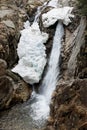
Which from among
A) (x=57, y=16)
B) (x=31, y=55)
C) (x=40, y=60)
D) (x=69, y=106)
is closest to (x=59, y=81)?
(x=40, y=60)

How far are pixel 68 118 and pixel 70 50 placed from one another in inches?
407

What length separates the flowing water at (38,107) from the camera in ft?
48.5

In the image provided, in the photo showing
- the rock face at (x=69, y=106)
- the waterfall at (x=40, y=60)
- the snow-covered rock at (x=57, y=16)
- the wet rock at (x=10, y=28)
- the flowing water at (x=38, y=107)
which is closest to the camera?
the rock face at (x=69, y=106)

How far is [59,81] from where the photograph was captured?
669 inches

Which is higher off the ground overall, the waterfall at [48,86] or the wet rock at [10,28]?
the wet rock at [10,28]

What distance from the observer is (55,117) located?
878 centimetres

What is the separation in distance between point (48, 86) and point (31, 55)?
2.87 metres

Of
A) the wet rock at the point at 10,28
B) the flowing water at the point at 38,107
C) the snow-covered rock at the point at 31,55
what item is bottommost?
the flowing water at the point at 38,107

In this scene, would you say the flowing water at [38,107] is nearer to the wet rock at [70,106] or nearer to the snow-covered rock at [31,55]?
the snow-covered rock at [31,55]

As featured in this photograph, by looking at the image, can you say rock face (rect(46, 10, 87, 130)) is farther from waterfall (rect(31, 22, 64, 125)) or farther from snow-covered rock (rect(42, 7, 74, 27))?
snow-covered rock (rect(42, 7, 74, 27))

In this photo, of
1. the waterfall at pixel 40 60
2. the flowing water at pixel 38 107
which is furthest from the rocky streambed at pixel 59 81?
the waterfall at pixel 40 60

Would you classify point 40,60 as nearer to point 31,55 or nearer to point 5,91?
point 31,55

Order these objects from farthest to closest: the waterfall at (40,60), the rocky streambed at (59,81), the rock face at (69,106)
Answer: the waterfall at (40,60) < the rocky streambed at (59,81) < the rock face at (69,106)

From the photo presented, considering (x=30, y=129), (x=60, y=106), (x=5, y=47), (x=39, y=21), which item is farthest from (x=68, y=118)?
(x=39, y=21)
